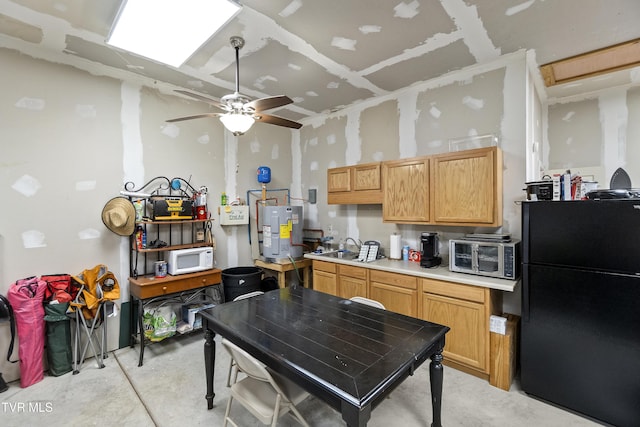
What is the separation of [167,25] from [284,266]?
2858 mm

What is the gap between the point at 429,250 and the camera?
3012 millimetres

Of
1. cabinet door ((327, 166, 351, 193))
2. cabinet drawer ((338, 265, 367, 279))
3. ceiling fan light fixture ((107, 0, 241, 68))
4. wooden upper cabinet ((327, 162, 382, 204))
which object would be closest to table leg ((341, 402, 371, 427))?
cabinet drawer ((338, 265, 367, 279))

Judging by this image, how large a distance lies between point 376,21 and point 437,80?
1.33 metres

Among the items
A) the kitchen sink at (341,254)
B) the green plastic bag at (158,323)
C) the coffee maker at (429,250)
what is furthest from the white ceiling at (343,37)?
the green plastic bag at (158,323)

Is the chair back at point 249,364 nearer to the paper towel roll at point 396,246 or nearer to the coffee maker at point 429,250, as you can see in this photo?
the coffee maker at point 429,250

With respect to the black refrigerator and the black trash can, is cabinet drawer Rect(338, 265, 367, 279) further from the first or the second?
the black refrigerator

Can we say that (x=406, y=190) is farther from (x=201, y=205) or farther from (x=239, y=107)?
(x=201, y=205)

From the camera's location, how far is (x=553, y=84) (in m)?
3.20

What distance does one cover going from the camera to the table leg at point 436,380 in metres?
1.74

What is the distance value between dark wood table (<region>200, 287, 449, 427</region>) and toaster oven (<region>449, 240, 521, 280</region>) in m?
1.06

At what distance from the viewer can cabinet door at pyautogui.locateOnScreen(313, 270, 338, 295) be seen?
3609 mm

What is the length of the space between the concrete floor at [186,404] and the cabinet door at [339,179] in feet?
7.60

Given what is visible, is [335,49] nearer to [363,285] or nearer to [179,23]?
[179,23]

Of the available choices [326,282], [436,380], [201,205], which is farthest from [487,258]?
[201,205]
